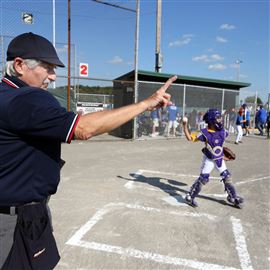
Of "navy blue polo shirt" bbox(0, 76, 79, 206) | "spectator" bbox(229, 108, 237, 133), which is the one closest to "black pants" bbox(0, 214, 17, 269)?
"navy blue polo shirt" bbox(0, 76, 79, 206)

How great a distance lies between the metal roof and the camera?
14174 mm

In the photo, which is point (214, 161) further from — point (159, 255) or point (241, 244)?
point (159, 255)

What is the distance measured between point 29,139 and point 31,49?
50cm

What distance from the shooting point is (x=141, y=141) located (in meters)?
13.4

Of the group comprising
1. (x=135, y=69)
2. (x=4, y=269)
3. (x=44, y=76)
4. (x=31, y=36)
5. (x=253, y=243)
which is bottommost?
(x=253, y=243)

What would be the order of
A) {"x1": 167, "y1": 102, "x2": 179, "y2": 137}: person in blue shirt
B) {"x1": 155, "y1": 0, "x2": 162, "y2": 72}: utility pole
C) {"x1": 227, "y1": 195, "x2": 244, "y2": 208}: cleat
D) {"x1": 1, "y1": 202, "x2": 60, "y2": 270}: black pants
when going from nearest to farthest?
{"x1": 1, "y1": 202, "x2": 60, "y2": 270}: black pants, {"x1": 227, "y1": 195, "x2": 244, "y2": 208}: cleat, {"x1": 167, "y1": 102, "x2": 179, "y2": 137}: person in blue shirt, {"x1": 155, "y1": 0, "x2": 162, "y2": 72}: utility pole

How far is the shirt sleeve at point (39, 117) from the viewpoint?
1488mm

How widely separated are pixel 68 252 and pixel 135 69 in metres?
10.4

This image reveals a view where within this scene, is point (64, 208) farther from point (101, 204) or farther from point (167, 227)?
point (167, 227)

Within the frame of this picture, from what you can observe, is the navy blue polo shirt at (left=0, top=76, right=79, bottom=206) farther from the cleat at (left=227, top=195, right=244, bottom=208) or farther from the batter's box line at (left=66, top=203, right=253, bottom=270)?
the cleat at (left=227, top=195, right=244, bottom=208)

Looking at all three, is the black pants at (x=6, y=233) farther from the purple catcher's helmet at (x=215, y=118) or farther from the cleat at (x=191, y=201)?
the purple catcher's helmet at (x=215, y=118)

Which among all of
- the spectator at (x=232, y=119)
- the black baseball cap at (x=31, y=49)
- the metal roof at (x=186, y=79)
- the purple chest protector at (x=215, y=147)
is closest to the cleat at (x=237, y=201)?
the purple chest protector at (x=215, y=147)

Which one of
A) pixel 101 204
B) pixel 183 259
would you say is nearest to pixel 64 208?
pixel 101 204

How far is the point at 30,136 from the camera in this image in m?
1.59
